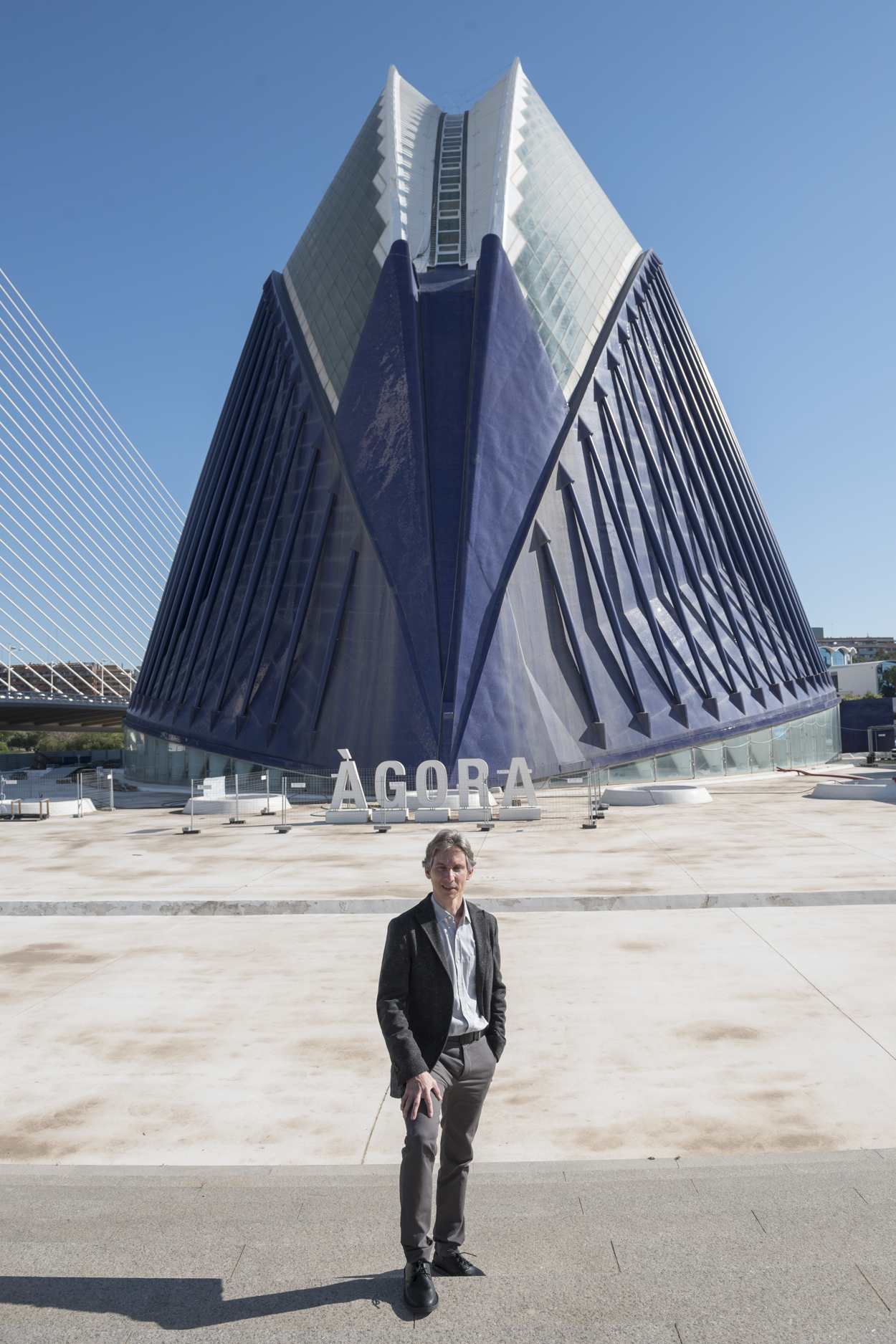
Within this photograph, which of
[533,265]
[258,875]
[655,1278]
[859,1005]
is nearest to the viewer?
[655,1278]

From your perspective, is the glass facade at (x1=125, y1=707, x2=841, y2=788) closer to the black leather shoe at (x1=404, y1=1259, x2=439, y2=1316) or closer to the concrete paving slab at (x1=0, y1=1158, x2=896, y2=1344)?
the concrete paving slab at (x1=0, y1=1158, x2=896, y2=1344)

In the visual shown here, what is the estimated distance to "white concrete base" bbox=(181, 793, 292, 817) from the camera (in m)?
30.8

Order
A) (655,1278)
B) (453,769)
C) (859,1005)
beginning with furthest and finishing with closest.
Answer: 1. (453,769)
2. (859,1005)
3. (655,1278)

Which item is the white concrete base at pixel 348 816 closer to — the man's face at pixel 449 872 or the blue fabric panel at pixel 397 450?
the blue fabric panel at pixel 397 450

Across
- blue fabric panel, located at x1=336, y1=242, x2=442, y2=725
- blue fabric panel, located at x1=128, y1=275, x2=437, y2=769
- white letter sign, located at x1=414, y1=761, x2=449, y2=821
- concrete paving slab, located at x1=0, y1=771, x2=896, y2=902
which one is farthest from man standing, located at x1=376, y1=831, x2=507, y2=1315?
blue fabric panel, located at x1=336, y1=242, x2=442, y2=725

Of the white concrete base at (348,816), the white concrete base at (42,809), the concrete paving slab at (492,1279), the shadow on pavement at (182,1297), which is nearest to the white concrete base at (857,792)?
the white concrete base at (348,816)

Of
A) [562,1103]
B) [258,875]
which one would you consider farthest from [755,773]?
[562,1103]

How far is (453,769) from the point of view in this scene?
3438cm

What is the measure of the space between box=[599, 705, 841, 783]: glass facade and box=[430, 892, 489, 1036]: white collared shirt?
33163 millimetres

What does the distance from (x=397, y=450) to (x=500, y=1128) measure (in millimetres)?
34342

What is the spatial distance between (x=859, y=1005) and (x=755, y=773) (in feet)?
119

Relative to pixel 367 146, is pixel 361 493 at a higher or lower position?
lower

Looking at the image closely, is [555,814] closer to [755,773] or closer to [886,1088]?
[755,773]

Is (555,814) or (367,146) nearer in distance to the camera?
(555,814)
